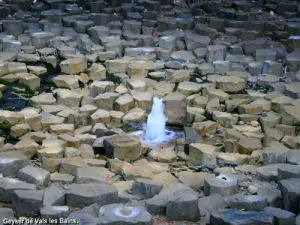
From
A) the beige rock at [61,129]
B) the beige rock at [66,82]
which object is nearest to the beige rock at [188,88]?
the beige rock at [66,82]

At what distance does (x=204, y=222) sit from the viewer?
Answer: 182 inches

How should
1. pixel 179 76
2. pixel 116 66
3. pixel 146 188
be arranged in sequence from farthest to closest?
pixel 116 66
pixel 179 76
pixel 146 188

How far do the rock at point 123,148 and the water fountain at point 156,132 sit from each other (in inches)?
18.7

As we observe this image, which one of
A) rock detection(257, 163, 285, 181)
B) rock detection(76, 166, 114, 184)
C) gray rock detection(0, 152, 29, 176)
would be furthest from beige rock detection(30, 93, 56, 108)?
rock detection(257, 163, 285, 181)

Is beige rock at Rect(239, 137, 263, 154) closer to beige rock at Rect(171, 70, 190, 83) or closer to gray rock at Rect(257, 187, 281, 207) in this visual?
gray rock at Rect(257, 187, 281, 207)

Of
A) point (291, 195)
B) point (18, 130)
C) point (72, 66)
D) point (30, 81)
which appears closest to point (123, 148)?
point (18, 130)

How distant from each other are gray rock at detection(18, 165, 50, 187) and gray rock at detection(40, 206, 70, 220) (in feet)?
2.42

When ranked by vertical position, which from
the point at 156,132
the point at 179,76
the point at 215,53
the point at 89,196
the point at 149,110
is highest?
the point at 215,53

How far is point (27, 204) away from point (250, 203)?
1688mm

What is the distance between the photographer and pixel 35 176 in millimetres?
5148

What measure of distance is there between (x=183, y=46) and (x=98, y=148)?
345 centimetres

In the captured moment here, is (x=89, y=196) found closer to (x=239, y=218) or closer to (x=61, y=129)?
(x=239, y=218)

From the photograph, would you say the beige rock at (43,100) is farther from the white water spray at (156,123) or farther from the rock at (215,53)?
the rock at (215,53)

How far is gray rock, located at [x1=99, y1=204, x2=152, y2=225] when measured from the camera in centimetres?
425
